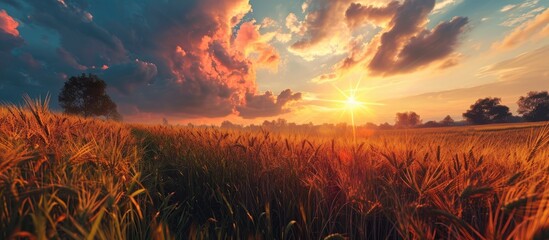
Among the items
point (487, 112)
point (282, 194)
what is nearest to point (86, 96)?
point (282, 194)

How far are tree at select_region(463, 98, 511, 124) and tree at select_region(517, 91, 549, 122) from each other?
3.33 metres

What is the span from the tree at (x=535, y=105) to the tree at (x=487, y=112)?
3.33 m

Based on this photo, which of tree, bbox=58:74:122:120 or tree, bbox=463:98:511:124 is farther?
tree, bbox=463:98:511:124

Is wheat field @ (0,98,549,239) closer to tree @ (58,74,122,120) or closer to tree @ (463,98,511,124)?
tree @ (58,74,122,120)

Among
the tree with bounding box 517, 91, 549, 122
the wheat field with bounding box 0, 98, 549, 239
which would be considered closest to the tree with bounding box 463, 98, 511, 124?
the tree with bounding box 517, 91, 549, 122

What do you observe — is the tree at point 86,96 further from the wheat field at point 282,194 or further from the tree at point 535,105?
the tree at point 535,105

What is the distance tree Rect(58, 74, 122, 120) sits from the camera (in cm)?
3794

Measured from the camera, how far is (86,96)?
3941 centimetres

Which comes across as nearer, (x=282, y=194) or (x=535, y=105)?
(x=282, y=194)

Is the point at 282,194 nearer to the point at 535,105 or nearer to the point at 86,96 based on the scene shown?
the point at 86,96

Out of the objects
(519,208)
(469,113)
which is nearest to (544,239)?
(519,208)

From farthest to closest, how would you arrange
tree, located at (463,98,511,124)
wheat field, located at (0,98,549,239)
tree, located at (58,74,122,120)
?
tree, located at (463,98,511,124), tree, located at (58,74,122,120), wheat field, located at (0,98,549,239)

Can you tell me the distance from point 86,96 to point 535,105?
82.2m

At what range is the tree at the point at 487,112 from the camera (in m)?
53.0
